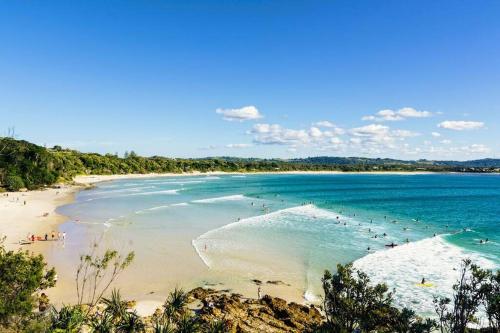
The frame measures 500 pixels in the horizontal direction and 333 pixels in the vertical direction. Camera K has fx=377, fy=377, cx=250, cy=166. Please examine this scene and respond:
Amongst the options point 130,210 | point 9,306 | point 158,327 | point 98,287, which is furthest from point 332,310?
point 130,210

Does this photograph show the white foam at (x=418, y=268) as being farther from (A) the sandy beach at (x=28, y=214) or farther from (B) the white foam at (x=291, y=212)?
(A) the sandy beach at (x=28, y=214)

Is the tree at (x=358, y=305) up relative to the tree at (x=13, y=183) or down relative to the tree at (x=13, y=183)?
down

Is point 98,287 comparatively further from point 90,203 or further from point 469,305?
point 90,203

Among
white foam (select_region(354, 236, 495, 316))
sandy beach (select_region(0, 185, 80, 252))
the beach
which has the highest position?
Answer: sandy beach (select_region(0, 185, 80, 252))

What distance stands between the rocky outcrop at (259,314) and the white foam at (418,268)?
29.8 feet

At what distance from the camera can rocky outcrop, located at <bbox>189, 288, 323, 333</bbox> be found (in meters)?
22.6

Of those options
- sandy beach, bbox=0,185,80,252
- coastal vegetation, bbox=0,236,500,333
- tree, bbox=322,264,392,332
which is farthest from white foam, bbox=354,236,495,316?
sandy beach, bbox=0,185,80,252

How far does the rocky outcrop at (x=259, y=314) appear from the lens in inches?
Answer: 890

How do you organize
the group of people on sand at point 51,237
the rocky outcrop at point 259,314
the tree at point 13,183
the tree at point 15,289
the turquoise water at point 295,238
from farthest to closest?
1. the tree at point 13,183
2. the group of people on sand at point 51,237
3. the turquoise water at point 295,238
4. the rocky outcrop at point 259,314
5. the tree at point 15,289

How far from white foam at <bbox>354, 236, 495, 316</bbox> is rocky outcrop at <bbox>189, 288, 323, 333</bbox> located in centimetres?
907

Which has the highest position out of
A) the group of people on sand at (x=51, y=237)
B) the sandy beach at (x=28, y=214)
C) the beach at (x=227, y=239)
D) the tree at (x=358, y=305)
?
the tree at (x=358, y=305)

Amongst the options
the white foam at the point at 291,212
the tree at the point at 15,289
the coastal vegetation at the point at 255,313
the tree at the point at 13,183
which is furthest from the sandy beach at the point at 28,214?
the coastal vegetation at the point at 255,313

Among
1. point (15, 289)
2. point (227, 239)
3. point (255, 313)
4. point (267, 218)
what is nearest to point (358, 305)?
point (255, 313)

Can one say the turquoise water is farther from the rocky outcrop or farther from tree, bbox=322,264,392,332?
tree, bbox=322,264,392,332
